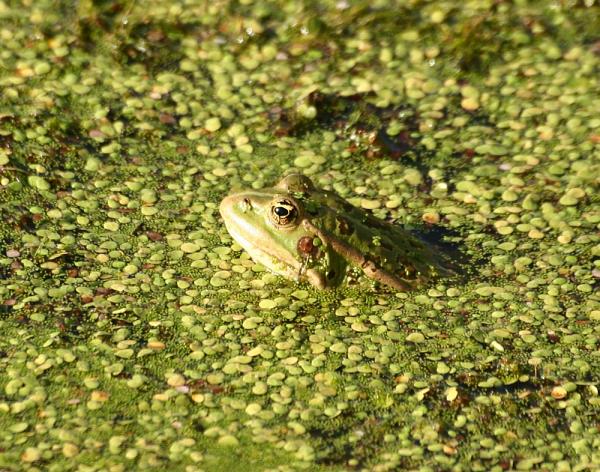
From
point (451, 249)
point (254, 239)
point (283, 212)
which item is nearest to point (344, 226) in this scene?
point (283, 212)

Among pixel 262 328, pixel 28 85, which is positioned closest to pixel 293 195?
pixel 262 328

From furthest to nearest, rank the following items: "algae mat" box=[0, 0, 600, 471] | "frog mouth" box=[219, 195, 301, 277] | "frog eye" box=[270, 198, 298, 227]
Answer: "frog mouth" box=[219, 195, 301, 277]
"frog eye" box=[270, 198, 298, 227]
"algae mat" box=[0, 0, 600, 471]

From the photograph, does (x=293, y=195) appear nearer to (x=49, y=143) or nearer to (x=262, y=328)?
(x=262, y=328)

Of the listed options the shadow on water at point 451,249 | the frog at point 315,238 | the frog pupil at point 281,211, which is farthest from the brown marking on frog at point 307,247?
the shadow on water at point 451,249

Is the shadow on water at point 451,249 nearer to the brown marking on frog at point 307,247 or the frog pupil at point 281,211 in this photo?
the brown marking on frog at point 307,247

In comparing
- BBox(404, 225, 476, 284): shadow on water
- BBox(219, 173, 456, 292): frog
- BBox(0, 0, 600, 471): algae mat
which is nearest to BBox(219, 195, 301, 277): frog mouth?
BBox(219, 173, 456, 292): frog

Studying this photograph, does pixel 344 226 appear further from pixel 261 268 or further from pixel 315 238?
pixel 261 268

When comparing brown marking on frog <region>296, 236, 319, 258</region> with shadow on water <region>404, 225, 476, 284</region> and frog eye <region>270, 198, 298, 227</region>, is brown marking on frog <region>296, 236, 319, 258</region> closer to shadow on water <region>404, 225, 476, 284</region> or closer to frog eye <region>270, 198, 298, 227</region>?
frog eye <region>270, 198, 298, 227</region>
